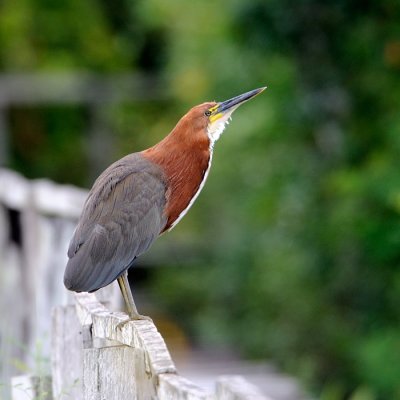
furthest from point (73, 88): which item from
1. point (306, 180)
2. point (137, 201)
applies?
point (137, 201)

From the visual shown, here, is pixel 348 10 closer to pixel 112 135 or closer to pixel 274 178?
pixel 274 178

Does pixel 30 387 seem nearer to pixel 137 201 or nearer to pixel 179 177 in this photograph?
pixel 137 201

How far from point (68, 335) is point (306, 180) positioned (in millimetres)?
5035

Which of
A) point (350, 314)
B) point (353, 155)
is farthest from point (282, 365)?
point (353, 155)

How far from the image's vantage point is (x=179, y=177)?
167 inches

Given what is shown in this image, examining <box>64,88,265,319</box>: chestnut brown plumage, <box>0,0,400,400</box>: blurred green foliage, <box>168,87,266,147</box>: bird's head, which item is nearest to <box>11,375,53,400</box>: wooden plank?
<box>64,88,265,319</box>: chestnut brown plumage

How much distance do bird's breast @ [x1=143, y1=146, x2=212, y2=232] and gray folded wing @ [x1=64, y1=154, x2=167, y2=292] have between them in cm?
3

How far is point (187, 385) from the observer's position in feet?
7.97

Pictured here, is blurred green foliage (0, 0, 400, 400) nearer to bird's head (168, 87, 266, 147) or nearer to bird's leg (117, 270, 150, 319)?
bird's head (168, 87, 266, 147)

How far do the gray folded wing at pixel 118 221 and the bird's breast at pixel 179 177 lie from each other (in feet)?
0.11

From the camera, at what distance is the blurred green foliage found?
7402 millimetres

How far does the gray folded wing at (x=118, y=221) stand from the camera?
12.8ft

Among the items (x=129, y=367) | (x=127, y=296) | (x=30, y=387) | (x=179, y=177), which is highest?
(x=179, y=177)

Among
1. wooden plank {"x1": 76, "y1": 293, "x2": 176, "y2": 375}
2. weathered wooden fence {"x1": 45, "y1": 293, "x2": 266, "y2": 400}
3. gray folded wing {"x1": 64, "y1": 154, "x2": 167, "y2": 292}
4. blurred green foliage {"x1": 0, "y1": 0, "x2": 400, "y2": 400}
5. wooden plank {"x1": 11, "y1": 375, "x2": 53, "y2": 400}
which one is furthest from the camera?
blurred green foliage {"x1": 0, "y1": 0, "x2": 400, "y2": 400}
